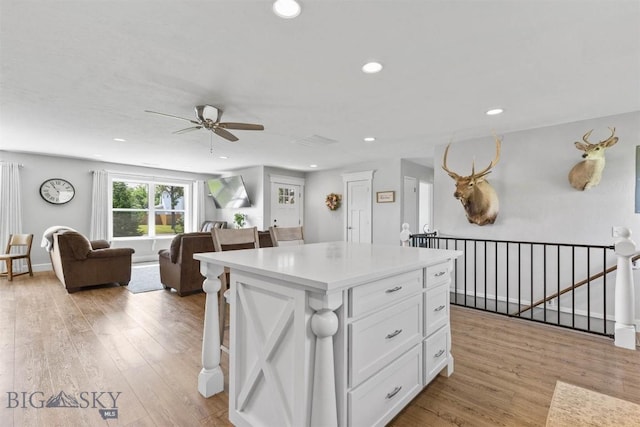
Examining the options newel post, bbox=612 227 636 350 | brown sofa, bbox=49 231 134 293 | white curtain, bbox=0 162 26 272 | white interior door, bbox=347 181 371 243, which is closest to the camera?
newel post, bbox=612 227 636 350

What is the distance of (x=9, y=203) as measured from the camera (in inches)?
214

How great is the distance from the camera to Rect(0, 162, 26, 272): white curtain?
5.37m

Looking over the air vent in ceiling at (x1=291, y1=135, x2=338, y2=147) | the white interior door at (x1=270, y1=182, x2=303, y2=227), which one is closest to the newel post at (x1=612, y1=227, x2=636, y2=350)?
the air vent in ceiling at (x1=291, y1=135, x2=338, y2=147)

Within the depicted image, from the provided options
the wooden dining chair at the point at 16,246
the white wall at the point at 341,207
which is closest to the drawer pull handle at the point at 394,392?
the white wall at the point at 341,207

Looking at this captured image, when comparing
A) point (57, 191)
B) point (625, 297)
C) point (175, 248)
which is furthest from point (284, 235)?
point (57, 191)

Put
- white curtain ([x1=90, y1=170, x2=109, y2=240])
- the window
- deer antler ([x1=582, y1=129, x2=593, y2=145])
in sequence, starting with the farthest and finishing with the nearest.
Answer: the window, white curtain ([x1=90, y1=170, x2=109, y2=240]), deer antler ([x1=582, y1=129, x2=593, y2=145])

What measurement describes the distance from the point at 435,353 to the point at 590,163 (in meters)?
3.13

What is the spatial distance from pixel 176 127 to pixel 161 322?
8.08ft

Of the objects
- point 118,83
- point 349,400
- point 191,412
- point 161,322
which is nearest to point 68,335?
point 161,322

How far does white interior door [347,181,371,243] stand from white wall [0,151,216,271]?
5387 millimetres

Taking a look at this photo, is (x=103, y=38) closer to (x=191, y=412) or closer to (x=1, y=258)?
(x=191, y=412)

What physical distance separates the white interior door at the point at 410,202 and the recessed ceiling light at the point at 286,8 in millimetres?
4818

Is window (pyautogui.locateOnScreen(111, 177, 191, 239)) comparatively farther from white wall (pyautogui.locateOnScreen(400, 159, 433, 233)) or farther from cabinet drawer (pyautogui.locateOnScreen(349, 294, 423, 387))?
cabinet drawer (pyautogui.locateOnScreen(349, 294, 423, 387))

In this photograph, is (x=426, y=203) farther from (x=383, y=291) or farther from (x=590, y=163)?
(x=383, y=291)
